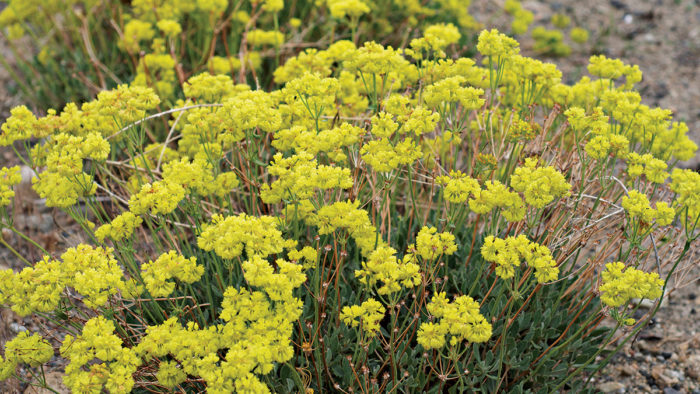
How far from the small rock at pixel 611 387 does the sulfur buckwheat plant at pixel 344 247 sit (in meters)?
0.23

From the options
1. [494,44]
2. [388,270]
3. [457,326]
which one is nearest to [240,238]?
[388,270]

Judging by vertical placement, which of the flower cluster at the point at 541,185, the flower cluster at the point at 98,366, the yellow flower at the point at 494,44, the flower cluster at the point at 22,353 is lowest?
the flower cluster at the point at 22,353

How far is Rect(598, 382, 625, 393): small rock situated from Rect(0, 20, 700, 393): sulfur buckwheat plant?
23 cm

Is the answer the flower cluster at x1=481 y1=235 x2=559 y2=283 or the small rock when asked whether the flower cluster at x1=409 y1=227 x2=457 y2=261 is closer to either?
the flower cluster at x1=481 y1=235 x2=559 y2=283

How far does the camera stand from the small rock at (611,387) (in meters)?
3.52

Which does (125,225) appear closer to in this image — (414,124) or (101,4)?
(414,124)

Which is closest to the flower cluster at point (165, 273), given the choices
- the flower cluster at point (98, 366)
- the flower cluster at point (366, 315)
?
the flower cluster at point (98, 366)

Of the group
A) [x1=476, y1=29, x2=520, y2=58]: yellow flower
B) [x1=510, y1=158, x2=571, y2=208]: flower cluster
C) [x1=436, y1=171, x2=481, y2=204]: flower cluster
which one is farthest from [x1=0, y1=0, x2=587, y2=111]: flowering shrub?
[x1=510, y1=158, x2=571, y2=208]: flower cluster

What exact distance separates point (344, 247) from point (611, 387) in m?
2.06

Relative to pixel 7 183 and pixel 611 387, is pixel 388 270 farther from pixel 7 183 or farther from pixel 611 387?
pixel 611 387

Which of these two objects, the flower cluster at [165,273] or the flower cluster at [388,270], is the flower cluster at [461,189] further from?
the flower cluster at [165,273]

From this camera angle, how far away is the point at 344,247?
267 cm

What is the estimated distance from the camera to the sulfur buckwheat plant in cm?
224

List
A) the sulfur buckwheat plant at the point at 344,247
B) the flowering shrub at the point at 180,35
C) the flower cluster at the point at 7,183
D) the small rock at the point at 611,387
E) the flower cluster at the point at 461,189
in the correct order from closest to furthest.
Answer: the sulfur buckwheat plant at the point at 344,247 < the flower cluster at the point at 461,189 < the flower cluster at the point at 7,183 < the small rock at the point at 611,387 < the flowering shrub at the point at 180,35
